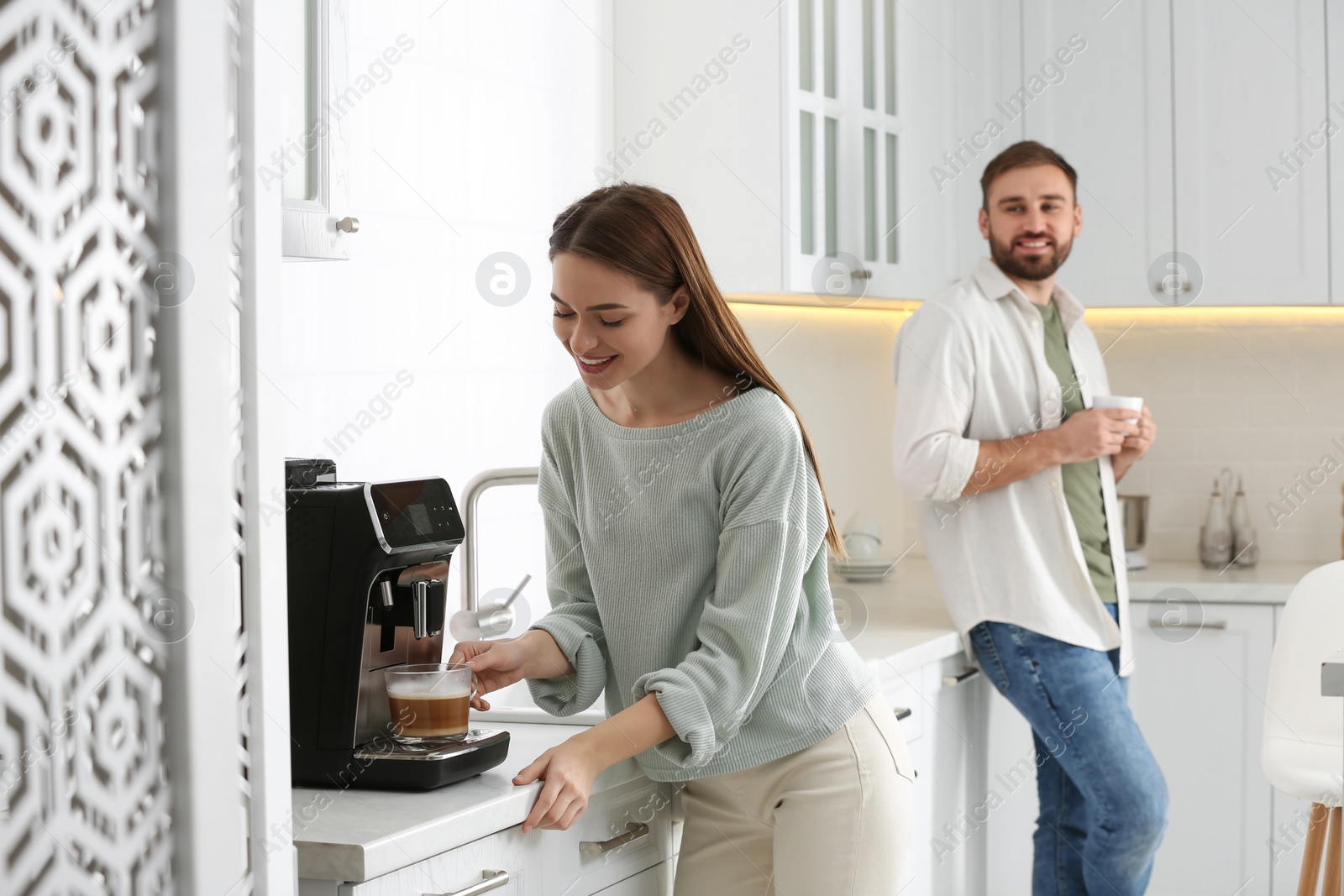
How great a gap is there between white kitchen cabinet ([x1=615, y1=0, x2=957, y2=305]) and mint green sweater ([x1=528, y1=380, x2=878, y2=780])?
4.04ft

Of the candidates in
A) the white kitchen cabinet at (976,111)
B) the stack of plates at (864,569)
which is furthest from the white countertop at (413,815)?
the white kitchen cabinet at (976,111)

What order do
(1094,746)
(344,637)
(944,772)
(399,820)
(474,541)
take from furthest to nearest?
(944,772), (1094,746), (474,541), (344,637), (399,820)

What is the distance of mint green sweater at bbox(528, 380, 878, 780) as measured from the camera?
1.24 metres

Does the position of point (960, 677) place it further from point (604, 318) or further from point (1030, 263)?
point (604, 318)

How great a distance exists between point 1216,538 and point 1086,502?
98cm

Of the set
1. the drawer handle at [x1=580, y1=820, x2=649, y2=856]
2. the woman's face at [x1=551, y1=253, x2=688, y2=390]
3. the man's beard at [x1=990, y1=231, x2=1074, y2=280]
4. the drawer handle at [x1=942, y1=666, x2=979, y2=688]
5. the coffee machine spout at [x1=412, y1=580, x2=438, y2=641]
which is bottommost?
the drawer handle at [x1=942, y1=666, x2=979, y2=688]

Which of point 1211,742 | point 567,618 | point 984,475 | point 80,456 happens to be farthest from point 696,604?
point 1211,742

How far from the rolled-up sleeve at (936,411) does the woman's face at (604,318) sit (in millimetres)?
1078

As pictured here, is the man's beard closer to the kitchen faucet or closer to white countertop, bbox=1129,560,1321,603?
white countertop, bbox=1129,560,1321,603

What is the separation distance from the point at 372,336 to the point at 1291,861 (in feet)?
7.33

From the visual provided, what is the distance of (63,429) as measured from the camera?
2.72ft

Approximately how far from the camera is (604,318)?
4.12 feet

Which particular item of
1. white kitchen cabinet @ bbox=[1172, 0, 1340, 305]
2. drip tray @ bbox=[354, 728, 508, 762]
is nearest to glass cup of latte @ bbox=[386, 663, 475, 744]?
drip tray @ bbox=[354, 728, 508, 762]

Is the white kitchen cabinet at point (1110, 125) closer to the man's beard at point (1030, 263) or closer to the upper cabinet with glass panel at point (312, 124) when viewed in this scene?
the man's beard at point (1030, 263)
